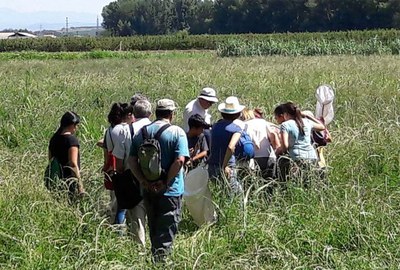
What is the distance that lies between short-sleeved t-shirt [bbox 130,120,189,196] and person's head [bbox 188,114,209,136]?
3.40 ft

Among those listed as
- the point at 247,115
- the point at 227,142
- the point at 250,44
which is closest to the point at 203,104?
the point at 247,115

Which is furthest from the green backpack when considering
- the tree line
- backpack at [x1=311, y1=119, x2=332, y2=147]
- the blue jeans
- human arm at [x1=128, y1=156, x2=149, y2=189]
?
the tree line

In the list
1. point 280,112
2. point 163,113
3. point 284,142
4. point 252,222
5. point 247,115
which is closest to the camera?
point 163,113

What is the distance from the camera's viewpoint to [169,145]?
17.9 ft

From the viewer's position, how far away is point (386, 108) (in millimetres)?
10734

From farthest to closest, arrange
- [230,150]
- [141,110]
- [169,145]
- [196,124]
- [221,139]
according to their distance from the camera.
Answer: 1. [196,124]
2. [221,139]
3. [230,150]
4. [141,110]
5. [169,145]

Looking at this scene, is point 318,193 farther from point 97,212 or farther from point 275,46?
point 275,46

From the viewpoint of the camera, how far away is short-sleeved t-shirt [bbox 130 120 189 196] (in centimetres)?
547

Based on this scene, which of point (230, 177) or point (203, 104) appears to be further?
point (203, 104)

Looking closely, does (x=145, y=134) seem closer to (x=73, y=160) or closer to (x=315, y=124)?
(x=73, y=160)

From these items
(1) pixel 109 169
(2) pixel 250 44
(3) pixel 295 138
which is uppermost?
(3) pixel 295 138

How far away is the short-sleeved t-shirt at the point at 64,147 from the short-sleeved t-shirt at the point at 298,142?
6.97 ft

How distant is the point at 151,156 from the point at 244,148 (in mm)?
1597

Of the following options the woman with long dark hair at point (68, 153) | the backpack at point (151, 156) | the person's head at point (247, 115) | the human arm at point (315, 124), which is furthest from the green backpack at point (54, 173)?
the human arm at point (315, 124)
